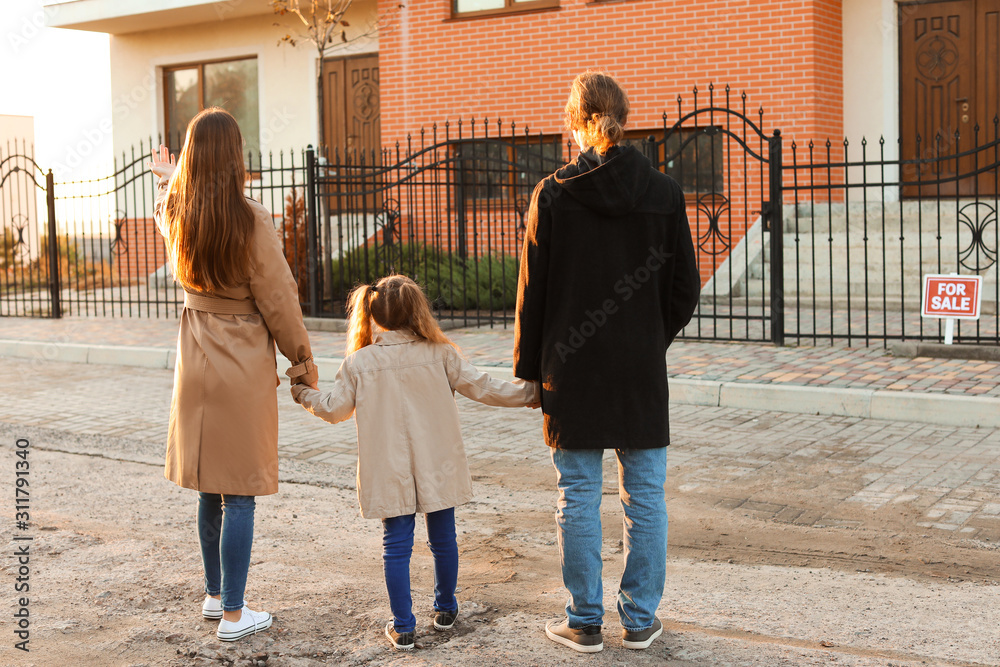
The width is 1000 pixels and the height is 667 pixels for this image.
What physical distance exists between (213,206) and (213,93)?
56.8ft

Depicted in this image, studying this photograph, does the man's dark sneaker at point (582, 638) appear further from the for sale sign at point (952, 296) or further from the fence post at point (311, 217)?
the fence post at point (311, 217)

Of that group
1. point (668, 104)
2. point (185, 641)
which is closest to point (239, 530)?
point (185, 641)

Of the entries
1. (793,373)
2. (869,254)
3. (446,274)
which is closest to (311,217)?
(446,274)

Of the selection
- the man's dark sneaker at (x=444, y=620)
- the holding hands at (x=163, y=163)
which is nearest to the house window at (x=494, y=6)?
the holding hands at (x=163, y=163)

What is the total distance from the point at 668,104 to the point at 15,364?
28.2ft

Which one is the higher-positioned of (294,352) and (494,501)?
(294,352)

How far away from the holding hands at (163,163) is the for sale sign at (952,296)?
21.7 ft

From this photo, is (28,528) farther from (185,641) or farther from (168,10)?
(168,10)

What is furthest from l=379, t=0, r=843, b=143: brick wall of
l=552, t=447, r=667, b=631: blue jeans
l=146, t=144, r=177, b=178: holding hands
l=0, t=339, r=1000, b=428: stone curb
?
l=552, t=447, r=667, b=631: blue jeans

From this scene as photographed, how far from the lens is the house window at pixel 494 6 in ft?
49.8

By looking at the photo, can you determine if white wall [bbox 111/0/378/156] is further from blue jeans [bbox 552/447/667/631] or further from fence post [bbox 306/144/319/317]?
blue jeans [bbox 552/447/667/631]

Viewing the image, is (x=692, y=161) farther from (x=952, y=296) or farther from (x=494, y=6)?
(x=952, y=296)

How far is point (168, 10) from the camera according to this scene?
18.1 meters

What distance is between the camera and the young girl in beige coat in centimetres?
354
